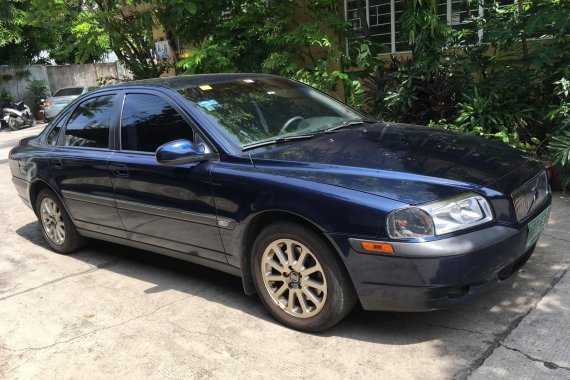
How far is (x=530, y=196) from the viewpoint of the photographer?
3.47m

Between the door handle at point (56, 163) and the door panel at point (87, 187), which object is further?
the door handle at point (56, 163)

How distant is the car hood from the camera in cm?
304

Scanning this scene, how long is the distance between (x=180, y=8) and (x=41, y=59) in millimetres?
24655

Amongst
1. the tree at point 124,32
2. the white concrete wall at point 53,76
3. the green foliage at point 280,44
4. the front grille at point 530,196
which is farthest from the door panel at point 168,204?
the white concrete wall at point 53,76

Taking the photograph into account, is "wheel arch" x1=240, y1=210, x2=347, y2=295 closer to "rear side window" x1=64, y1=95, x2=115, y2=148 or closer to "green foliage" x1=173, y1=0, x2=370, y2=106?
"rear side window" x1=64, y1=95, x2=115, y2=148

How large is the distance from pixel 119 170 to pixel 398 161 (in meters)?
2.28

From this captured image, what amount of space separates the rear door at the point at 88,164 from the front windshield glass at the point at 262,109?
3.32 ft

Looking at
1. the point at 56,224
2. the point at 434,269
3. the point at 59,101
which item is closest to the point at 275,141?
the point at 434,269

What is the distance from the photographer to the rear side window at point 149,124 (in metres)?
4.04

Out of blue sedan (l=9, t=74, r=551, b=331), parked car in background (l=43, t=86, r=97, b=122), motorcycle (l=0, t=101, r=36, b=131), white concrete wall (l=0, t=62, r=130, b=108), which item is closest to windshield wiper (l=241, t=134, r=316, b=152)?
blue sedan (l=9, t=74, r=551, b=331)

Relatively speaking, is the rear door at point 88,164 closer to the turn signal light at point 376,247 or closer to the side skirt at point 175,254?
the side skirt at point 175,254

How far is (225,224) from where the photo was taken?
363 centimetres

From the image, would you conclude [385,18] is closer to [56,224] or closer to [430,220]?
[56,224]

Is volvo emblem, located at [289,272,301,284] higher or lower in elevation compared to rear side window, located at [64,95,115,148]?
lower
